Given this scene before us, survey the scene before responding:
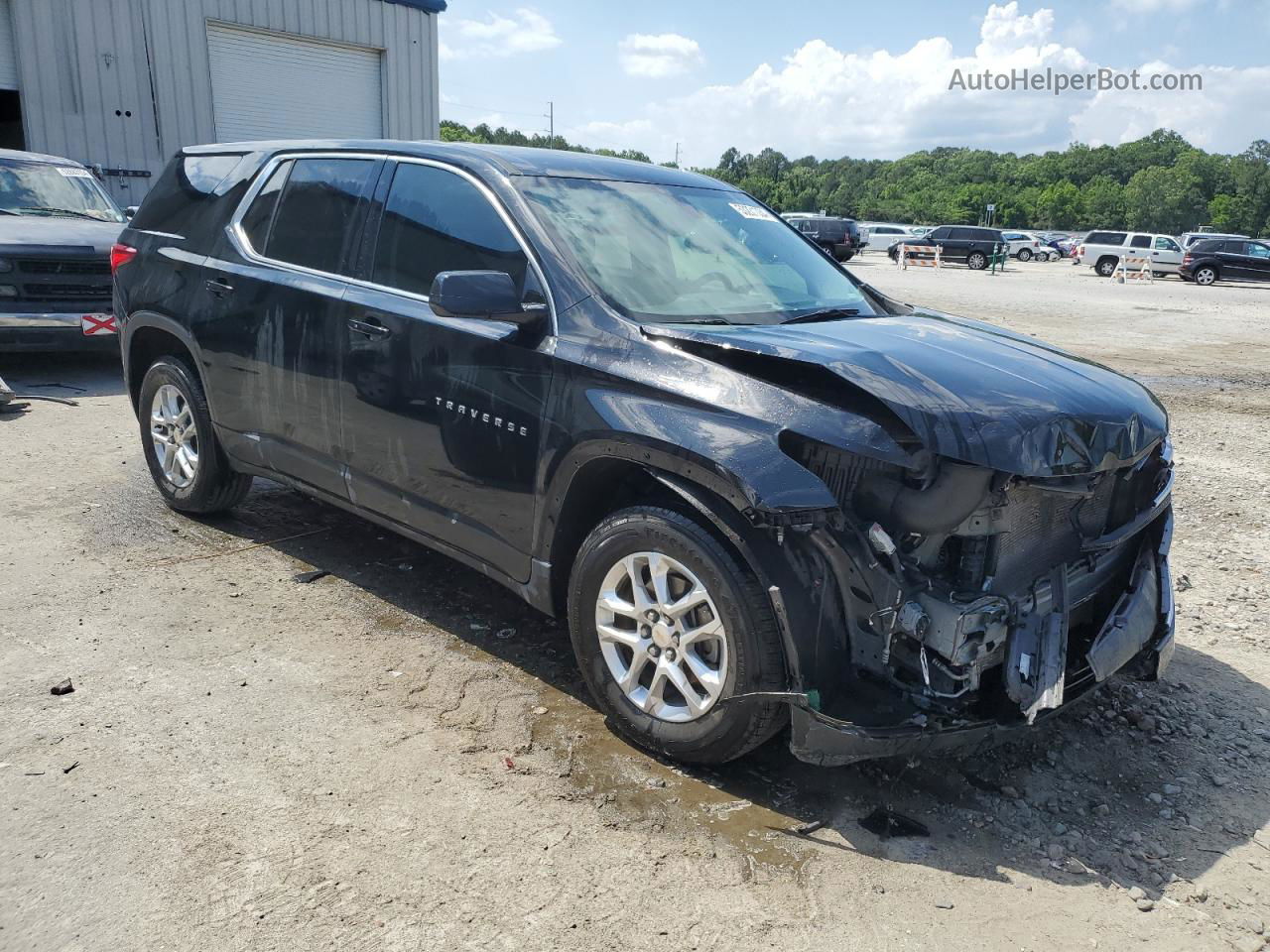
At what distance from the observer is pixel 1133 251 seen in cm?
3706

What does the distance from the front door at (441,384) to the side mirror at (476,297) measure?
11 centimetres

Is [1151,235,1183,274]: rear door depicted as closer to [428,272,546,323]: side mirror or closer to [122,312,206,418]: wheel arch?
[122,312,206,418]: wheel arch

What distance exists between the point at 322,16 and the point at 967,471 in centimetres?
1874

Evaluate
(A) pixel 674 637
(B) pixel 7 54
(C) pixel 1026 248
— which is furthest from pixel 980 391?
(C) pixel 1026 248

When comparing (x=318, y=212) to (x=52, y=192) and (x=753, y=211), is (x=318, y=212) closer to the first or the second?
(x=753, y=211)

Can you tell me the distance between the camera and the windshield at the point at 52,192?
374 inches

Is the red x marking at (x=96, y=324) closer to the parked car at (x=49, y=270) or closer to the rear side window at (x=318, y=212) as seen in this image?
the parked car at (x=49, y=270)

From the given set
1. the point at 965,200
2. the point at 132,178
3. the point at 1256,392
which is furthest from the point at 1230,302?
the point at 965,200

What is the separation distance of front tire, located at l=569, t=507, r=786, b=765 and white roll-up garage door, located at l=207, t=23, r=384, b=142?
16.0 m

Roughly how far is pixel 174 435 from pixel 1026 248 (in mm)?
50576

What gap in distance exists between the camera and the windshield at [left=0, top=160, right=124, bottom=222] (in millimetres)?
9508

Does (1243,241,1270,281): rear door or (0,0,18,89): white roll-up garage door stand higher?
(0,0,18,89): white roll-up garage door

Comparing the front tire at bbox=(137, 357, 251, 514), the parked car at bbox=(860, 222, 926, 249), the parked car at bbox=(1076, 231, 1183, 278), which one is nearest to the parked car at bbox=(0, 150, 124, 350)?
the front tire at bbox=(137, 357, 251, 514)

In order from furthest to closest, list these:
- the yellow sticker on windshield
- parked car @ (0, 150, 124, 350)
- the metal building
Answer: the metal building
parked car @ (0, 150, 124, 350)
the yellow sticker on windshield
